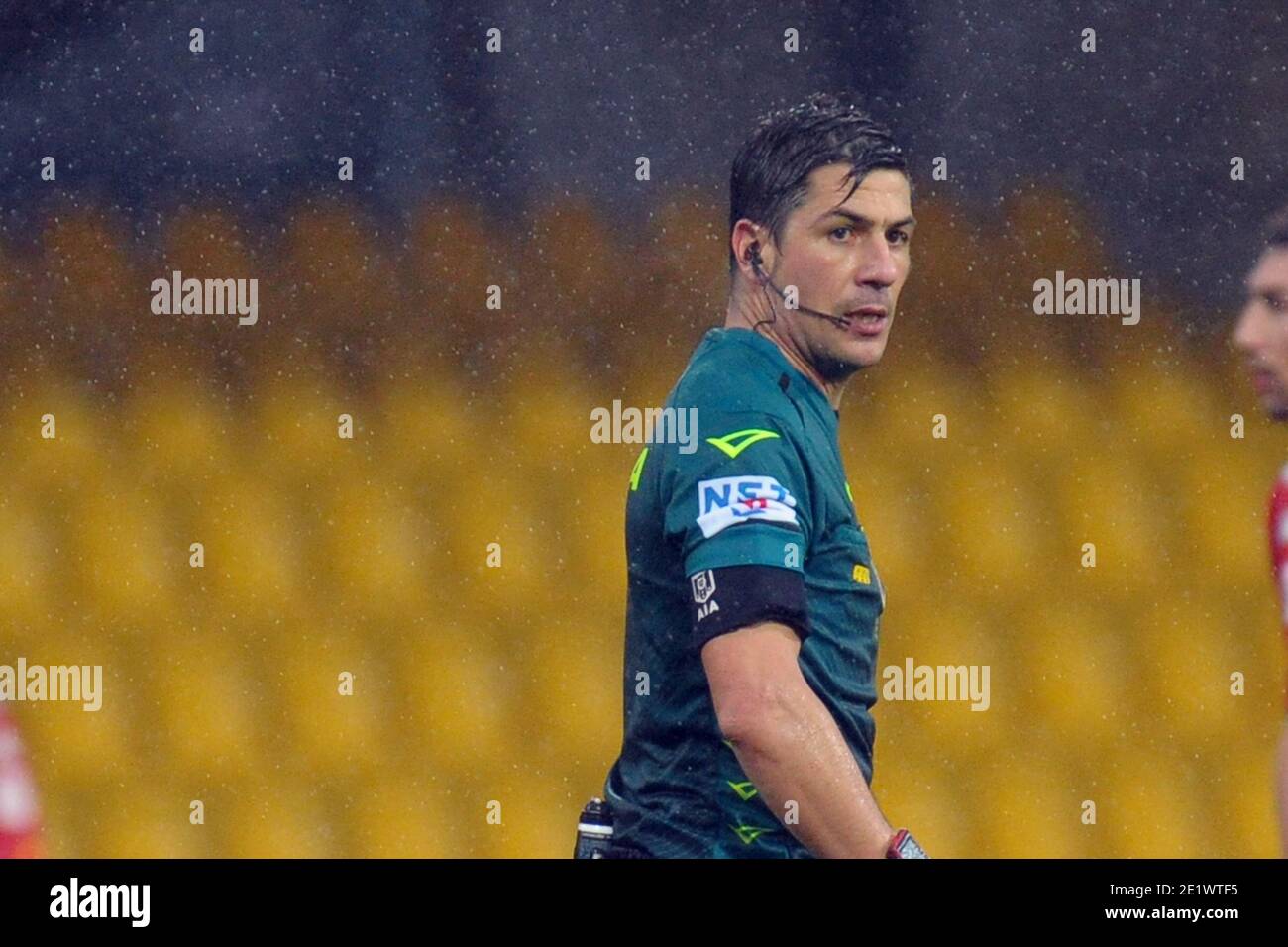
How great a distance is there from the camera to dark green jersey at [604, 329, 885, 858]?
2094mm

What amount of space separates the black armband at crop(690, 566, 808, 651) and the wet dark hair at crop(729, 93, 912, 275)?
1.93 ft

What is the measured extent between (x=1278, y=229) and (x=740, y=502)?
1.24 meters

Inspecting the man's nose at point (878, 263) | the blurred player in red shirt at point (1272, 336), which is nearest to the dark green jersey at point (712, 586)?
the man's nose at point (878, 263)

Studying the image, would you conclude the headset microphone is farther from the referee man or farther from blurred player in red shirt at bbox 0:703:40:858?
blurred player in red shirt at bbox 0:703:40:858

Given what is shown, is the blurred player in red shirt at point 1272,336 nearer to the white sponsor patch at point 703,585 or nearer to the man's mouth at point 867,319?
the man's mouth at point 867,319

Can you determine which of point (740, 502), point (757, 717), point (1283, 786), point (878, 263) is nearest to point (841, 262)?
point (878, 263)

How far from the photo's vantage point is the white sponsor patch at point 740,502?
2.08 m

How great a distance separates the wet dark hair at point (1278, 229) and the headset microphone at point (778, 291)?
0.83 meters

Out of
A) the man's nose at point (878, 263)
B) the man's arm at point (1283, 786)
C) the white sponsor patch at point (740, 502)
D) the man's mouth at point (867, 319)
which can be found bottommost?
the man's arm at point (1283, 786)

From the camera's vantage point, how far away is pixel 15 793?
9.62 feet

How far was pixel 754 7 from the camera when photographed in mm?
2871

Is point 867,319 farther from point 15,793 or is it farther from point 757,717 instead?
point 15,793

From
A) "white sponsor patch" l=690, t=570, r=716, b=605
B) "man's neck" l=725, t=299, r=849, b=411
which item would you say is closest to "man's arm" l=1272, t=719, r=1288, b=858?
"man's neck" l=725, t=299, r=849, b=411

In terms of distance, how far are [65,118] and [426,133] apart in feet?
1.90
